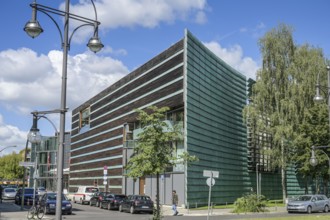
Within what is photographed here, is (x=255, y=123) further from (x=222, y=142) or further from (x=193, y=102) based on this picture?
(x=193, y=102)

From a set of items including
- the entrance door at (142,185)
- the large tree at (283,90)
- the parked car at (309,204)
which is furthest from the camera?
the entrance door at (142,185)

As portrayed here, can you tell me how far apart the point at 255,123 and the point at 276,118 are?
2900mm

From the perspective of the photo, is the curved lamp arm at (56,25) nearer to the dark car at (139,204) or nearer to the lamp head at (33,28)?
the lamp head at (33,28)

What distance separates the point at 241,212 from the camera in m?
33.3

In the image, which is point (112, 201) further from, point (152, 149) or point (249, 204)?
point (152, 149)

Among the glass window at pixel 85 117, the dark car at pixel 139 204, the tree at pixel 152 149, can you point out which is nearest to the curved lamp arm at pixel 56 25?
the tree at pixel 152 149

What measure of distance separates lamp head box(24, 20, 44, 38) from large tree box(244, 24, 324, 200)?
35258 millimetres

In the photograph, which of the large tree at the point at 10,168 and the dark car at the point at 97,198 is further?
the large tree at the point at 10,168

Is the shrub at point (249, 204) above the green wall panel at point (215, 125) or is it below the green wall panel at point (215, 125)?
below

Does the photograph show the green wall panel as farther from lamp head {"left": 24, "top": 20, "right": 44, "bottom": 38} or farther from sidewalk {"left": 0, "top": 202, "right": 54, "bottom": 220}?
lamp head {"left": 24, "top": 20, "right": 44, "bottom": 38}

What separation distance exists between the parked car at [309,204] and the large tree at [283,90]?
756 centimetres

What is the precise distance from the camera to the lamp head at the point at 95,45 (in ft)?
39.3

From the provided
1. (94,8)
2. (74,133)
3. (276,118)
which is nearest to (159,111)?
(94,8)

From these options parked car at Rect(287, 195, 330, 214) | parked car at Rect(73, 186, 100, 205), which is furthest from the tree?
parked car at Rect(73, 186, 100, 205)
